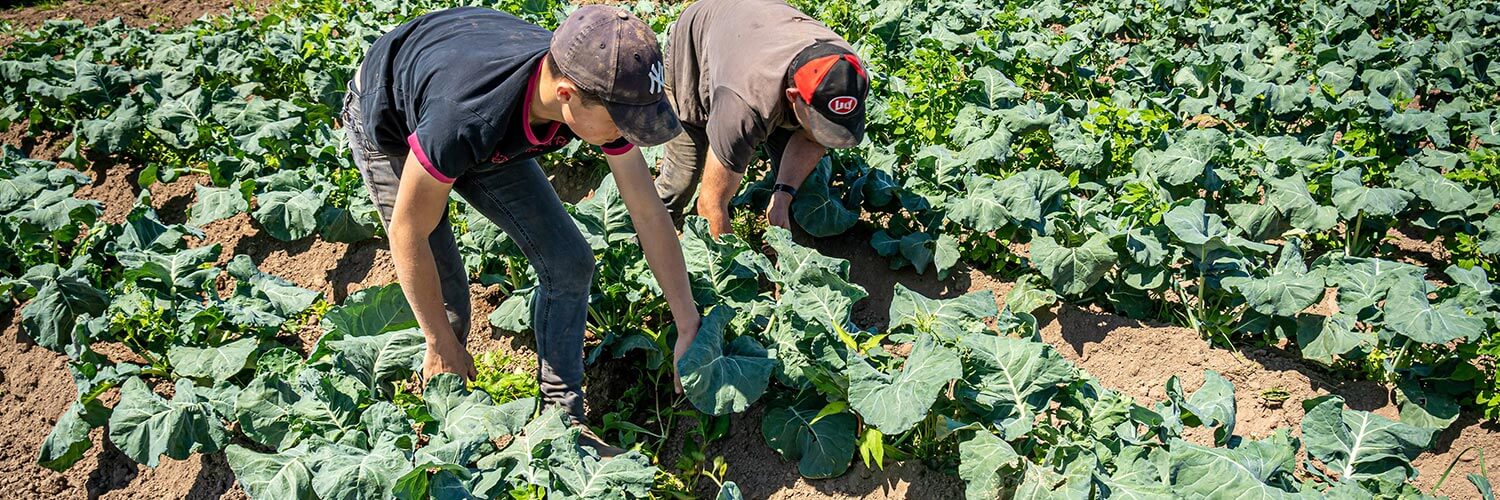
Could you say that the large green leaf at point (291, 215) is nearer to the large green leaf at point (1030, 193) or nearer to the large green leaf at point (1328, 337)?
the large green leaf at point (1030, 193)

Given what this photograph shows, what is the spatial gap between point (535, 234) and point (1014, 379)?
1.37 m

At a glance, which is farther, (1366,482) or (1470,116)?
(1470,116)

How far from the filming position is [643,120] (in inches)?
86.4

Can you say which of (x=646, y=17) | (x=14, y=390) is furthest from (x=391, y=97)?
(x=646, y=17)

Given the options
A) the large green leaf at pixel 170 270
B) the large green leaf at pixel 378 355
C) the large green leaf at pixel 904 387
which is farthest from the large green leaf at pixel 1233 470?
the large green leaf at pixel 170 270

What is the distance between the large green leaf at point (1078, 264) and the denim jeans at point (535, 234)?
1.68m

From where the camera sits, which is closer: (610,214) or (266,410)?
(266,410)

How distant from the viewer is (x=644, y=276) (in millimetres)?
3492

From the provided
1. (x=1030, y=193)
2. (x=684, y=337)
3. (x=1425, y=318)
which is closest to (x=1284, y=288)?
(x=1425, y=318)

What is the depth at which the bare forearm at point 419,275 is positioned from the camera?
2438 mm

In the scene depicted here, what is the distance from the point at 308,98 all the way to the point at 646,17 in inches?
72.4

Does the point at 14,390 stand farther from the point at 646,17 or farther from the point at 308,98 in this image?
the point at 646,17

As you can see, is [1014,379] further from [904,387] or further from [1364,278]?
[1364,278]

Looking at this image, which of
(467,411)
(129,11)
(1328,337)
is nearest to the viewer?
(467,411)
